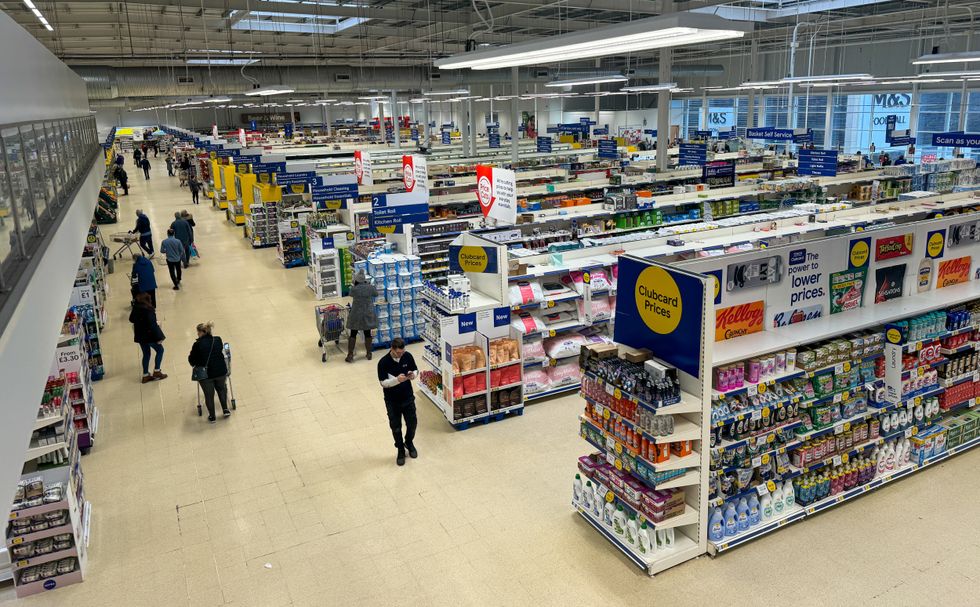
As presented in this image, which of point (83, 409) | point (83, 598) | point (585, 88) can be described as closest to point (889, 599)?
point (83, 598)

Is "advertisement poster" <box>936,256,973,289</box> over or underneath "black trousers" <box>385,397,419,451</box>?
over

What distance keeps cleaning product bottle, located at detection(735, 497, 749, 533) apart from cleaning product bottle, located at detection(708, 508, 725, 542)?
0.17 metres

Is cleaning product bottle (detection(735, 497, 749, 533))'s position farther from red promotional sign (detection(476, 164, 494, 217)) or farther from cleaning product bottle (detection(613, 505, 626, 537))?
red promotional sign (detection(476, 164, 494, 217))

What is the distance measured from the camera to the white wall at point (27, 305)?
234 centimetres

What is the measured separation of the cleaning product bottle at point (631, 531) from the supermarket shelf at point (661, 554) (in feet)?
0.13

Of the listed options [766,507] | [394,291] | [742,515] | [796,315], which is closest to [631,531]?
[742,515]

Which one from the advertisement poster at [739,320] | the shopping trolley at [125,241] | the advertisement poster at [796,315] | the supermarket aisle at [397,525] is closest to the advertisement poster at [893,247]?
the advertisement poster at [796,315]

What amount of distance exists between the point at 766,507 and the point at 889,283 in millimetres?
2620

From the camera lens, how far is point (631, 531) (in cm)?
566

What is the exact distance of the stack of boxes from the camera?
35.6 ft

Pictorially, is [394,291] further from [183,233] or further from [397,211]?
[183,233]

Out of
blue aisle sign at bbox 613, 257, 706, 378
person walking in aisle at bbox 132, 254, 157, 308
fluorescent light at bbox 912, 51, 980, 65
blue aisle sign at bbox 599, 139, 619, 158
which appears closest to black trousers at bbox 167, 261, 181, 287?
A: person walking in aisle at bbox 132, 254, 157, 308

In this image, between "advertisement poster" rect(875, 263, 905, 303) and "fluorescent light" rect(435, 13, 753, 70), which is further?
"advertisement poster" rect(875, 263, 905, 303)

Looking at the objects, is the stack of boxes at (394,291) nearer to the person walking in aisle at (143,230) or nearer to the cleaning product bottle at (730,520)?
the cleaning product bottle at (730,520)
